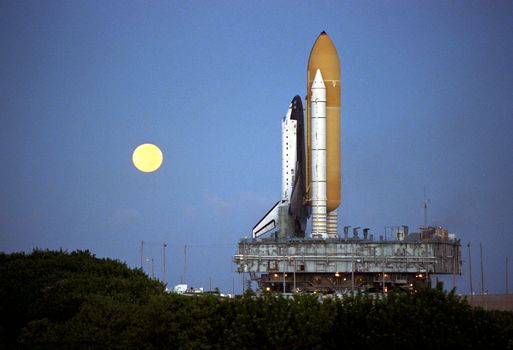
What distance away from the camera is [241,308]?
2608cm

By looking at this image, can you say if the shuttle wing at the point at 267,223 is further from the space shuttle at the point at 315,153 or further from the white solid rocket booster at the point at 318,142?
the white solid rocket booster at the point at 318,142

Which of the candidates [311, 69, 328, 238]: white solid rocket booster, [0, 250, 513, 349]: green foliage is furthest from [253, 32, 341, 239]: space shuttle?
[0, 250, 513, 349]: green foliage

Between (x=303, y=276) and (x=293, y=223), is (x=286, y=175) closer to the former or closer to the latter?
(x=293, y=223)

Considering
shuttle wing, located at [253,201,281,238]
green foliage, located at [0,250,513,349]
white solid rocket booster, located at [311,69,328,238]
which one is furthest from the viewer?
shuttle wing, located at [253,201,281,238]

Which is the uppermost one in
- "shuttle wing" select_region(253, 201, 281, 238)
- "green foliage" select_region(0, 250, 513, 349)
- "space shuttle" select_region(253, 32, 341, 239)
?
"space shuttle" select_region(253, 32, 341, 239)

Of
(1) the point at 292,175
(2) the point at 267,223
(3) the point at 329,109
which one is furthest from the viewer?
(2) the point at 267,223

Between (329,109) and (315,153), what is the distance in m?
3.34

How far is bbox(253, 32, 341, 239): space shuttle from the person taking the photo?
5984cm

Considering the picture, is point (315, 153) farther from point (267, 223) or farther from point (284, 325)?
point (284, 325)

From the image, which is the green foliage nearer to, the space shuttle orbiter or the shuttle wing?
the space shuttle orbiter

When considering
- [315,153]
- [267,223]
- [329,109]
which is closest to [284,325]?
[315,153]

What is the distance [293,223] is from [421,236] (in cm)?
934

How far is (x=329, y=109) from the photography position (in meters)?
61.0

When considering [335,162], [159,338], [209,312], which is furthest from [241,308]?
[335,162]
